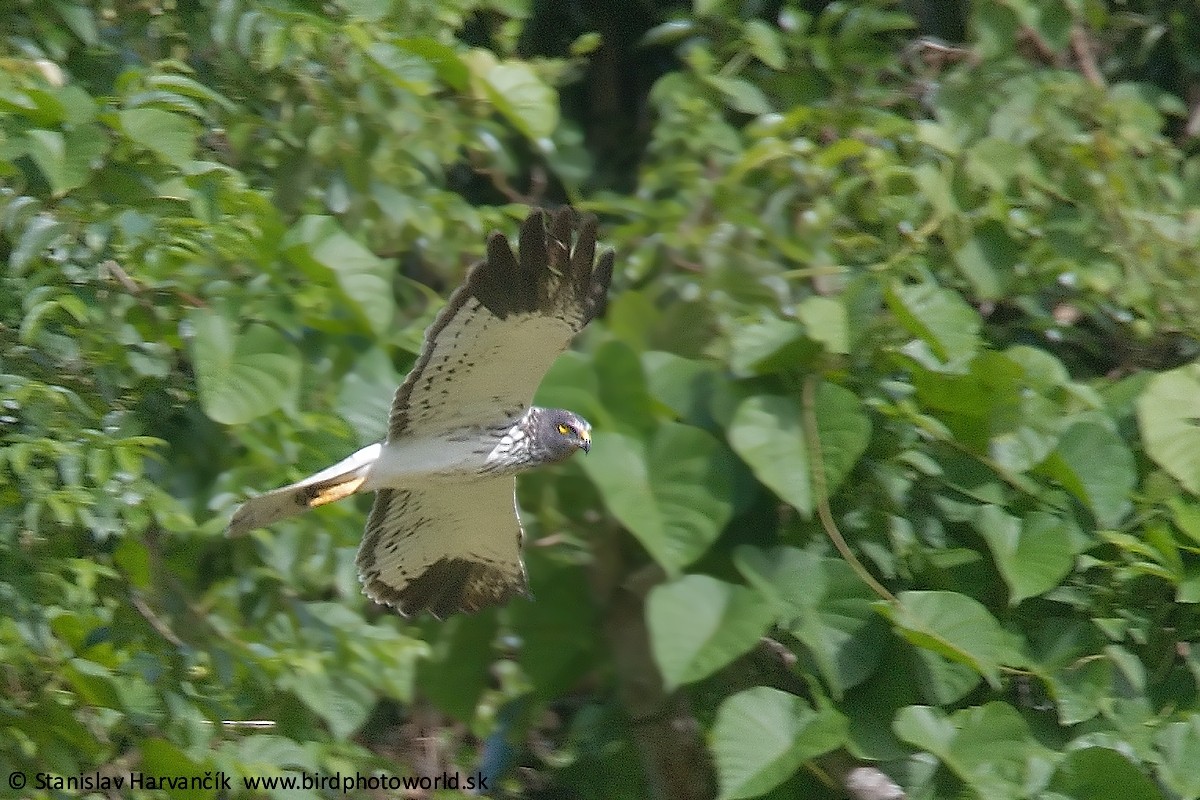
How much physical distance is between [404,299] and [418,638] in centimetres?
106

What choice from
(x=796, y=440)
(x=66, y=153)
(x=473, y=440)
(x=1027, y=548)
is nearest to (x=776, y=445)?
(x=796, y=440)

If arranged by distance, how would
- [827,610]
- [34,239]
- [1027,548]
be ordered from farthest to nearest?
[827,610] → [1027,548] → [34,239]

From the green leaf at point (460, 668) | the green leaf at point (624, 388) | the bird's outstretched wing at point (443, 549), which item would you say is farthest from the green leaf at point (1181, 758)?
the green leaf at point (460, 668)

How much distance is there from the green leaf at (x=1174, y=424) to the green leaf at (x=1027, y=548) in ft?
0.99

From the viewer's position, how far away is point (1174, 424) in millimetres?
3754

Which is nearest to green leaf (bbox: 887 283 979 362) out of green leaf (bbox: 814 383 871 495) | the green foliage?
the green foliage

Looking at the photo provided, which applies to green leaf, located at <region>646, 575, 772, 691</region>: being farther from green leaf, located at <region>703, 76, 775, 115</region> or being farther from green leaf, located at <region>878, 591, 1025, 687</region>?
green leaf, located at <region>703, 76, 775, 115</region>

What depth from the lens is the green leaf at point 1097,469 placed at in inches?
148

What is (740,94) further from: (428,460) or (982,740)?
(982,740)

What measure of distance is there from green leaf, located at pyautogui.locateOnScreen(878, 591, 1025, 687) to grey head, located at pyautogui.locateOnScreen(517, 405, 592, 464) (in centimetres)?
88

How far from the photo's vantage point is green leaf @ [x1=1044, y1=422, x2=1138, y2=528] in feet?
12.3

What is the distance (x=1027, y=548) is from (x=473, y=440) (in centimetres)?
143

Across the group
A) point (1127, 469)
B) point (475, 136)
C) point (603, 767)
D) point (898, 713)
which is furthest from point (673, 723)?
point (475, 136)

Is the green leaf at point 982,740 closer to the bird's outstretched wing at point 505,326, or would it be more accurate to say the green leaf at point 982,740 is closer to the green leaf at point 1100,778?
the green leaf at point 1100,778
